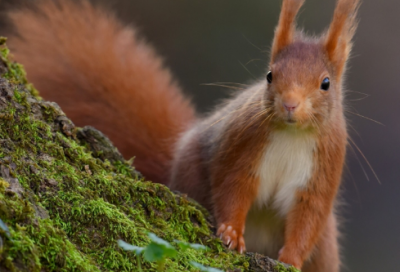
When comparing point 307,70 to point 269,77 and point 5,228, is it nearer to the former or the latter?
point 269,77

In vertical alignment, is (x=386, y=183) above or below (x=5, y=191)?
above

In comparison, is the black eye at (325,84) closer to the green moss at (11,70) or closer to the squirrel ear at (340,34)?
the squirrel ear at (340,34)

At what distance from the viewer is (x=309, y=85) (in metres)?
1.65

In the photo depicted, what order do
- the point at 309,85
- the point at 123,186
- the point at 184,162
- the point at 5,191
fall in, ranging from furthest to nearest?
1. the point at 184,162
2. the point at 309,85
3. the point at 123,186
4. the point at 5,191

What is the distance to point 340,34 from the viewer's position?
182 cm

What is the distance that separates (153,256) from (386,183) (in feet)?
12.0

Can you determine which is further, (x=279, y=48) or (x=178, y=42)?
(x=178, y=42)

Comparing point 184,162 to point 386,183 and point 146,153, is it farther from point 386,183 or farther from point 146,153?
point 386,183

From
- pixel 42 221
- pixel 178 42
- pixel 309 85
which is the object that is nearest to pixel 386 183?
pixel 178 42

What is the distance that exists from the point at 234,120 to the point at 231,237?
1.49 feet

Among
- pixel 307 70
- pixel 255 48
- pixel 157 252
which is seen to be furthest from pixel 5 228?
pixel 255 48

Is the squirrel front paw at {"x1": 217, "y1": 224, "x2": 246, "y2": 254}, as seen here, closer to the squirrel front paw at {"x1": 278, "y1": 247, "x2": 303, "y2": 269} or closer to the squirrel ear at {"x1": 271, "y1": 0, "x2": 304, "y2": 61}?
the squirrel front paw at {"x1": 278, "y1": 247, "x2": 303, "y2": 269}

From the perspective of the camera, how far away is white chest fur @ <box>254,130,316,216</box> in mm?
1756

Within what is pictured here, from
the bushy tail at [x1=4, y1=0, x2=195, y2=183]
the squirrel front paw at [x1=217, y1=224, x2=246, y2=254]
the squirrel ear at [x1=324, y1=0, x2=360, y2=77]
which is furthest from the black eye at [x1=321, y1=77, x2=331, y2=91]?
the bushy tail at [x1=4, y1=0, x2=195, y2=183]
